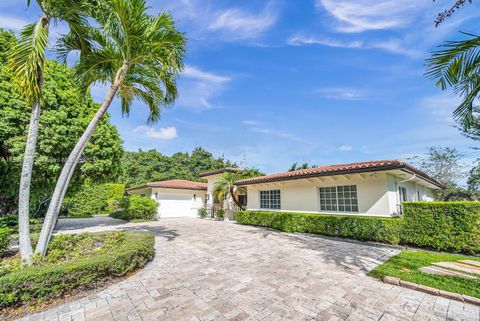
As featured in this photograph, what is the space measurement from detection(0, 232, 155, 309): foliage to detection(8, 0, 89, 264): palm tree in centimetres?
110

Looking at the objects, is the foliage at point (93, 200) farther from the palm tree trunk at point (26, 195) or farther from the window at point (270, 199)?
the palm tree trunk at point (26, 195)

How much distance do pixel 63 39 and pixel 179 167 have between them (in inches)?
1348

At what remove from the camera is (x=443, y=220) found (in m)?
7.70

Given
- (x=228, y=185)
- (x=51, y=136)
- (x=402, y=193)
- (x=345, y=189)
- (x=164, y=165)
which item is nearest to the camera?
(x=51, y=136)

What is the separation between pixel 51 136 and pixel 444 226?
59.1 ft

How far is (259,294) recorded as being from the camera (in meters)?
4.22

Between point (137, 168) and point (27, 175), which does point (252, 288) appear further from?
point (137, 168)

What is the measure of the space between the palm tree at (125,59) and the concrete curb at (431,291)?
27.2ft

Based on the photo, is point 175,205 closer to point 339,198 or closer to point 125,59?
point 339,198

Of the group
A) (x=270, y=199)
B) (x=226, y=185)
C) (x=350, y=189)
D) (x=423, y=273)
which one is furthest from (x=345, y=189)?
(x=226, y=185)

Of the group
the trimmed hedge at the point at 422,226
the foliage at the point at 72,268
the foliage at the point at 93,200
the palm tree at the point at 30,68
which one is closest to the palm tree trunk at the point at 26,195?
the palm tree at the point at 30,68

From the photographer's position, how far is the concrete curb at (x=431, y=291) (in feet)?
12.5

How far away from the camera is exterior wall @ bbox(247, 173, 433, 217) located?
31.2ft

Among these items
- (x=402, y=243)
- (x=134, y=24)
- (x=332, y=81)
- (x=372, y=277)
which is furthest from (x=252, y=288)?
(x=332, y=81)
